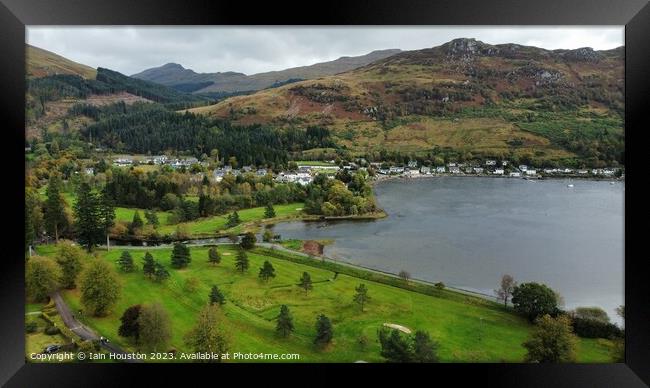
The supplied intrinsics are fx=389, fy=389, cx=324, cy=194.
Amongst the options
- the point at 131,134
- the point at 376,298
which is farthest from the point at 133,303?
the point at 376,298

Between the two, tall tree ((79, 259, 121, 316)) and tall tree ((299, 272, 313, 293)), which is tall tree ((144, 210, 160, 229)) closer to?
tall tree ((79, 259, 121, 316))

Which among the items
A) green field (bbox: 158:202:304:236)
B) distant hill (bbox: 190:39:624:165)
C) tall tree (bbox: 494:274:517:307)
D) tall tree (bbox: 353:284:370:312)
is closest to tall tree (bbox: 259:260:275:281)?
green field (bbox: 158:202:304:236)

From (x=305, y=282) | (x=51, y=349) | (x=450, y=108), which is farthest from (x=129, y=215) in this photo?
(x=450, y=108)

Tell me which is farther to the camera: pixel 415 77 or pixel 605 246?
pixel 415 77

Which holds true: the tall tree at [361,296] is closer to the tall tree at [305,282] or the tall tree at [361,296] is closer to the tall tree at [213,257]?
the tall tree at [305,282]

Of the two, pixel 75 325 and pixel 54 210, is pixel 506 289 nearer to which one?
pixel 75 325

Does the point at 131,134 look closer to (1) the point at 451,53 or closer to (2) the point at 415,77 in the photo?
(2) the point at 415,77

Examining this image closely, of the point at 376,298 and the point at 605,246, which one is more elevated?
the point at 605,246
